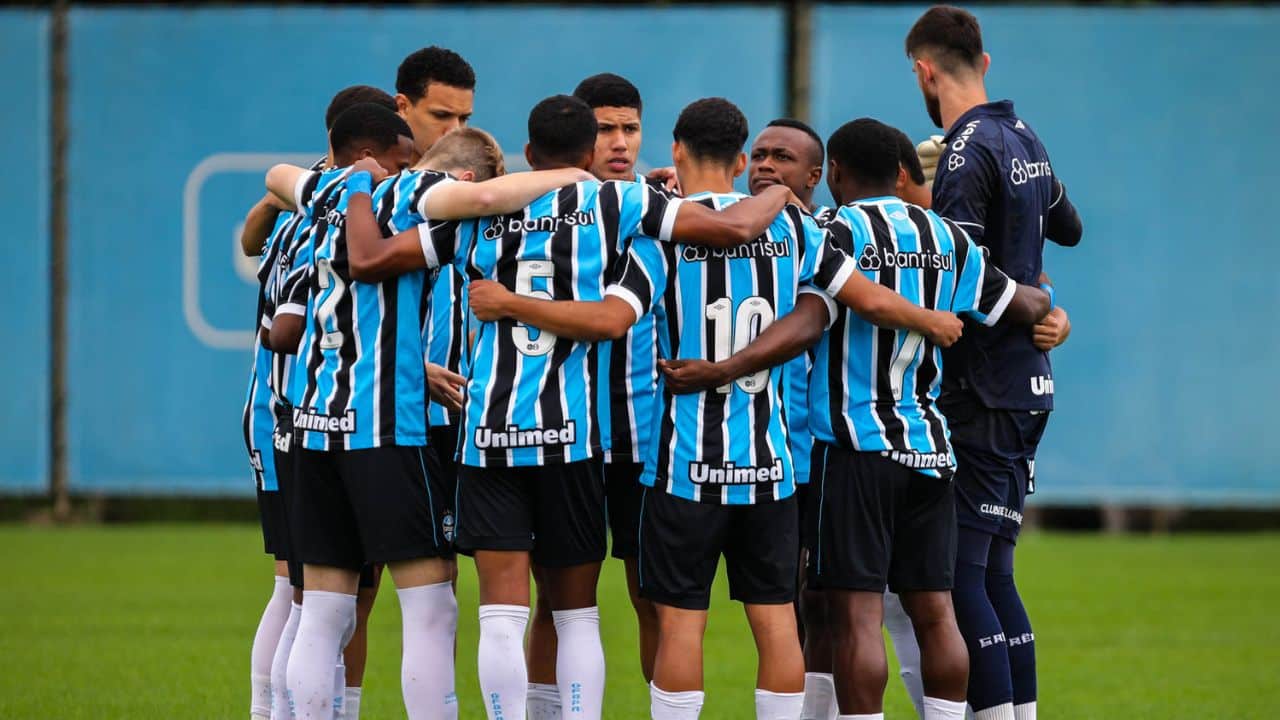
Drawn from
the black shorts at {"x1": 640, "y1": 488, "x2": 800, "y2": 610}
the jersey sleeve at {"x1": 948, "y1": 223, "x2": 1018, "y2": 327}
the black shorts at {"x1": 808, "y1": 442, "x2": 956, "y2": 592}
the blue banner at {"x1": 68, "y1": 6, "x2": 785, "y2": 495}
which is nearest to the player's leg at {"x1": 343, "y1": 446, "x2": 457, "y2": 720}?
the black shorts at {"x1": 640, "y1": 488, "x2": 800, "y2": 610}

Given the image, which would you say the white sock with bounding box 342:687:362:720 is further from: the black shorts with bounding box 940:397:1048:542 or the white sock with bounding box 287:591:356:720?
the black shorts with bounding box 940:397:1048:542

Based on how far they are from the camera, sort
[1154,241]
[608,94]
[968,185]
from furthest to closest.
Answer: [1154,241] < [608,94] < [968,185]

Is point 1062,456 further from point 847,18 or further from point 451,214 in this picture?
point 451,214

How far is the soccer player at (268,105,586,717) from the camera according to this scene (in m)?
4.82

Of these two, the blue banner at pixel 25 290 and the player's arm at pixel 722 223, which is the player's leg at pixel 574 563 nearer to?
the player's arm at pixel 722 223

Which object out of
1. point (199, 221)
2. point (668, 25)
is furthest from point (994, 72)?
point (199, 221)

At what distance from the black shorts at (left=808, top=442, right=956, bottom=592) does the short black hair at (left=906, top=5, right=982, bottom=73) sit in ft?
4.84

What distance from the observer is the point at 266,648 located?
541 cm

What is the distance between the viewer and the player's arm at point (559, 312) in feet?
15.5

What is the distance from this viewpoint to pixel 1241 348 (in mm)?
13891

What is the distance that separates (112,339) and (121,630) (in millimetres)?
5706

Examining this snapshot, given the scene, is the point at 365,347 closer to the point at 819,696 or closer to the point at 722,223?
the point at 722,223

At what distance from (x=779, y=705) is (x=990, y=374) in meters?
1.39

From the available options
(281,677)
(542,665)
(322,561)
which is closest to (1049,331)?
(542,665)
